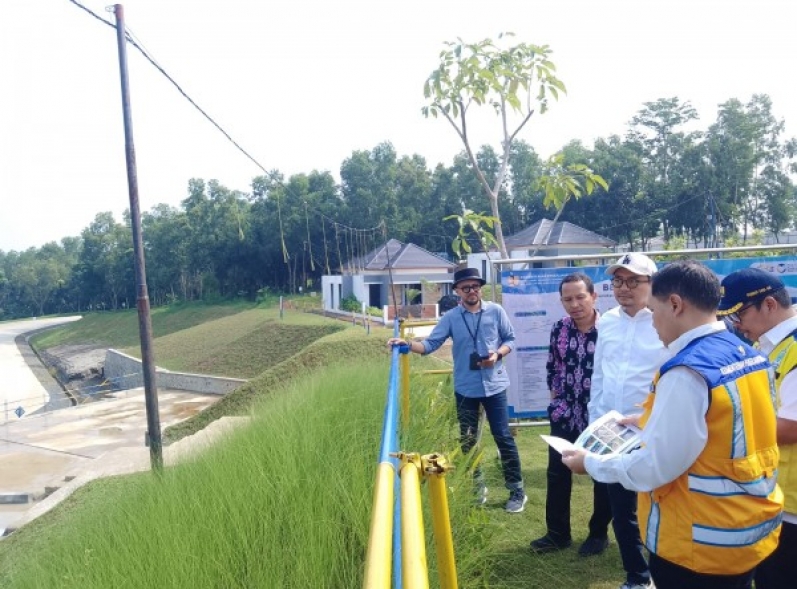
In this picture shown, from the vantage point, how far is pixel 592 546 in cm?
352

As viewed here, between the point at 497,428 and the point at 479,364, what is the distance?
458mm

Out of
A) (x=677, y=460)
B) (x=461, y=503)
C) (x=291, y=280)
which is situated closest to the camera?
(x=677, y=460)

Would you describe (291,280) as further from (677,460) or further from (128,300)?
(677,460)

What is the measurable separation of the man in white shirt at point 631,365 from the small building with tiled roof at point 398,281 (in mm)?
30690

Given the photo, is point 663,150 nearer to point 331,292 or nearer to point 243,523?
point 331,292

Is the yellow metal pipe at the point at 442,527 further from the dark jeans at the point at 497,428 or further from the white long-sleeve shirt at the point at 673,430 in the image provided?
the dark jeans at the point at 497,428

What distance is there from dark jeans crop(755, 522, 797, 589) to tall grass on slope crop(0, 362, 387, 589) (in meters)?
1.39

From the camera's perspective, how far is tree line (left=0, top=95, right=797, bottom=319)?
132ft

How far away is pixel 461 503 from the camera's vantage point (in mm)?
2775

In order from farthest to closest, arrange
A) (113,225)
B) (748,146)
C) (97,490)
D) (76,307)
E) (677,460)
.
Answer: (76,307), (113,225), (748,146), (97,490), (677,460)

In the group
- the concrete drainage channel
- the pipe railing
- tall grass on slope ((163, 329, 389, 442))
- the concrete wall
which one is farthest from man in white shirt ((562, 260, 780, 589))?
the concrete wall

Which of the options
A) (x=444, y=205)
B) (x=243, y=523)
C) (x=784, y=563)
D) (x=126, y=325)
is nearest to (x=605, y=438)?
(x=784, y=563)

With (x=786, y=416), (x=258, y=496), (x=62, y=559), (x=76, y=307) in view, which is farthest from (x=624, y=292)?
(x=76, y=307)

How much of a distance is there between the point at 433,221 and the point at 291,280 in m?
12.5
